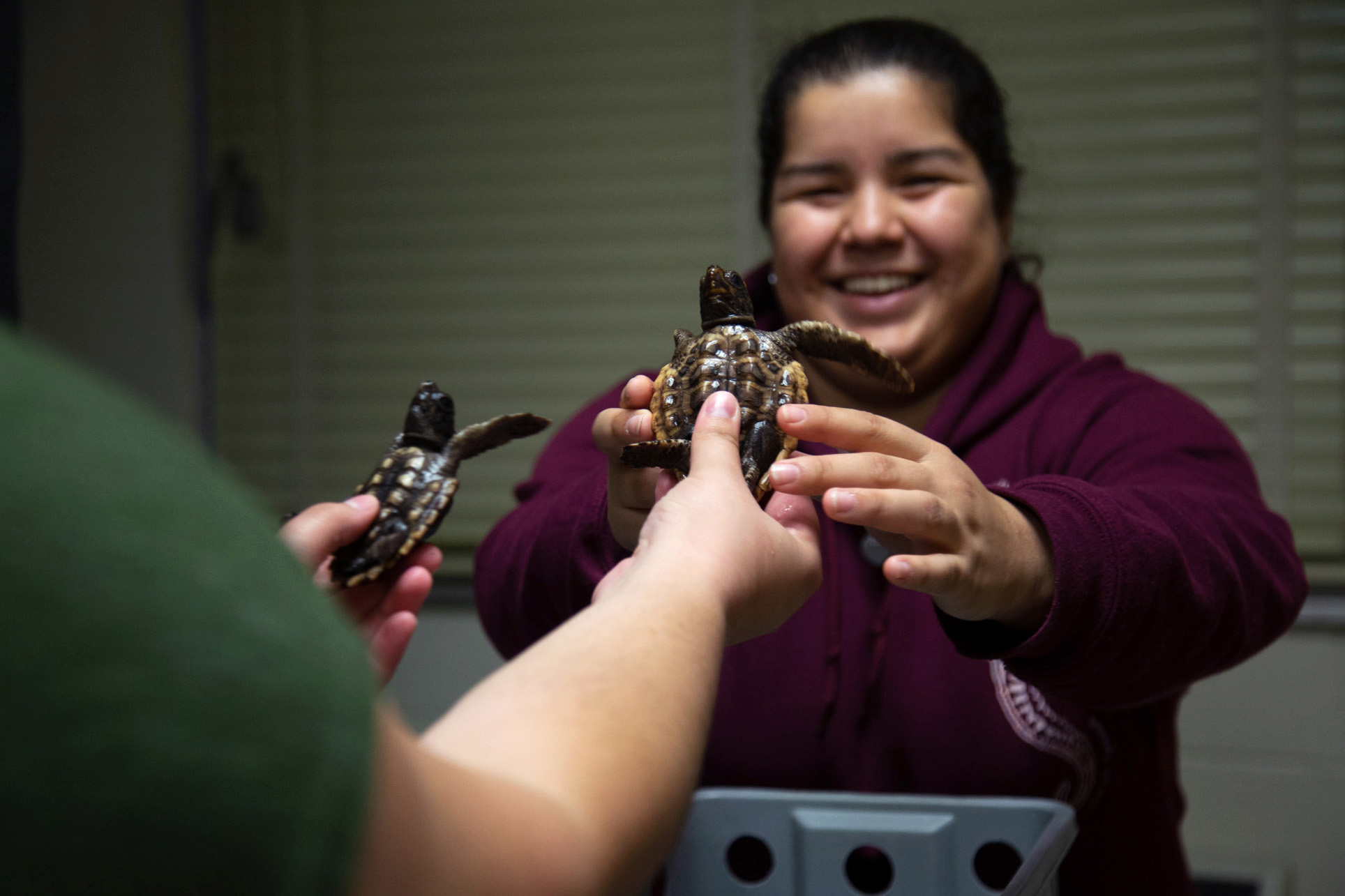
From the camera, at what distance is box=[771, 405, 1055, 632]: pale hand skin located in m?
0.77

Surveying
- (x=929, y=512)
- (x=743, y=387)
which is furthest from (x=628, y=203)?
(x=929, y=512)

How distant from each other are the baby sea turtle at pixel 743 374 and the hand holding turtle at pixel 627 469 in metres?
0.04

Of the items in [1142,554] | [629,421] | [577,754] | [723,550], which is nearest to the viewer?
[577,754]

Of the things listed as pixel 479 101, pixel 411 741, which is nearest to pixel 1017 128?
pixel 479 101

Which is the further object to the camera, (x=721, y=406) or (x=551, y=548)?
(x=551, y=548)

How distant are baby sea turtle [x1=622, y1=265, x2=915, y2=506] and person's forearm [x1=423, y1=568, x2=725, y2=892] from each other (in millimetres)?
446

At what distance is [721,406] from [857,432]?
0.13m

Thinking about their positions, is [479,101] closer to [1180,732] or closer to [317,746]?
[1180,732]

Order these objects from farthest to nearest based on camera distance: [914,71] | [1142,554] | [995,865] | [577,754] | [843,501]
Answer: [914,71] < [995,865] < [1142,554] < [843,501] < [577,754]

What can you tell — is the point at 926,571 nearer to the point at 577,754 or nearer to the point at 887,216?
the point at 577,754

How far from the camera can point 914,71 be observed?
1.25 metres

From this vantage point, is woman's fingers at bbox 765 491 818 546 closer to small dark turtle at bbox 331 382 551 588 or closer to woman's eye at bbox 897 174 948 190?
small dark turtle at bbox 331 382 551 588

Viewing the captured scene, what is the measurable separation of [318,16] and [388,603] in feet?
7.37

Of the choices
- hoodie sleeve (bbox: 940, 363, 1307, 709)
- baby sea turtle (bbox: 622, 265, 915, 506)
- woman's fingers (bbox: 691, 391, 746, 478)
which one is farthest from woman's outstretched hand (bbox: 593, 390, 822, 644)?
hoodie sleeve (bbox: 940, 363, 1307, 709)
